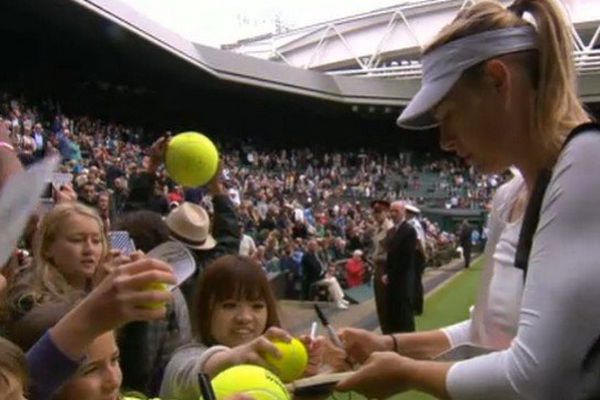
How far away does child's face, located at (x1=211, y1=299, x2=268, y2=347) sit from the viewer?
277 centimetres

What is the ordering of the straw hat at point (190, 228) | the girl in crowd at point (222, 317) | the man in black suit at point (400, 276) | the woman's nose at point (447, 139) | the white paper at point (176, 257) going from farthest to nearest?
the man in black suit at point (400, 276) < the straw hat at point (190, 228) < the girl in crowd at point (222, 317) < the woman's nose at point (447, 139) < the white paper at point (176, 257)

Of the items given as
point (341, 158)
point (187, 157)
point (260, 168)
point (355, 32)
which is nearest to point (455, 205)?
point (341, 158)

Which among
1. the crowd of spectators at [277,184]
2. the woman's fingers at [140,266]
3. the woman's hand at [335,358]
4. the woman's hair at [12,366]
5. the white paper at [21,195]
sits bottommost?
the crowd of spectators at [277,184]

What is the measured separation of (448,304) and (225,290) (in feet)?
43.3

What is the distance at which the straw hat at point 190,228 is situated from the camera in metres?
4.63

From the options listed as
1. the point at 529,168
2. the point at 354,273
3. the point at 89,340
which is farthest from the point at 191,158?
the point at 354,273

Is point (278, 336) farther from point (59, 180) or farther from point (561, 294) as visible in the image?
point (59, 180)

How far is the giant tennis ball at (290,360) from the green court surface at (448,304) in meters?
5.50

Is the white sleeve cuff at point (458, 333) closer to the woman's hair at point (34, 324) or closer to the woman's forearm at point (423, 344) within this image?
the woman's forearm at point (423, 344)

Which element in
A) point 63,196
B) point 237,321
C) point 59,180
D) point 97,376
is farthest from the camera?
Result: point 59,180

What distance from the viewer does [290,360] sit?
2262 mm

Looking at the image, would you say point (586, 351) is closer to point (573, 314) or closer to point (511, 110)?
point (573, 314)

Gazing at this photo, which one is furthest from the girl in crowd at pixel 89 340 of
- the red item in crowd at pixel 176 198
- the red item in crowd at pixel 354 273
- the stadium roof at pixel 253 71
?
the stadium roof at pixel 253 71

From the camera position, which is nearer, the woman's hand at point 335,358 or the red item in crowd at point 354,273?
the woman's hand at point 335,358
